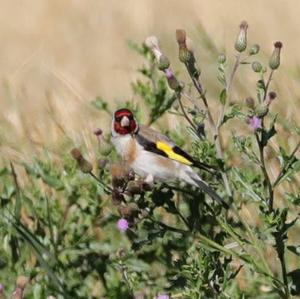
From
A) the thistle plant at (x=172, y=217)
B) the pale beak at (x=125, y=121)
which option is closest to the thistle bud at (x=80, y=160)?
the thistle plant at (x=172, y=217)

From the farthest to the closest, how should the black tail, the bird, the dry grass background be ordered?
the dry grass background < the bird < the black tail

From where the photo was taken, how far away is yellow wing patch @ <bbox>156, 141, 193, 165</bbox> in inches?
141

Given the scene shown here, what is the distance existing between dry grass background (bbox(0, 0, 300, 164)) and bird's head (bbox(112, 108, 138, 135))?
5.64ft

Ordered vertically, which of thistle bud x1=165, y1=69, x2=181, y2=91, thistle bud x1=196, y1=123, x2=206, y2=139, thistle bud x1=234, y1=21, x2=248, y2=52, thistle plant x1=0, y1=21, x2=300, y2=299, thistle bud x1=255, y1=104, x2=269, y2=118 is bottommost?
thistle plant x1=0, y1=21, x2=300, y2=299

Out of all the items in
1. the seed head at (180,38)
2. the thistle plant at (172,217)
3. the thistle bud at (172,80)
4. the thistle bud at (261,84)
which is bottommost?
the thistle plant at (172,217)

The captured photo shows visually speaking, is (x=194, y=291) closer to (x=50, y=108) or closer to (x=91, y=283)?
(x=91, y=283)

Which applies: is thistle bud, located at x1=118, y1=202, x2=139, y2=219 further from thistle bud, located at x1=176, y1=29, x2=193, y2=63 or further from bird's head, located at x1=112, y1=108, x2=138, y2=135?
bird's head, located at x1=112, y1=108, x2=138, y2=135

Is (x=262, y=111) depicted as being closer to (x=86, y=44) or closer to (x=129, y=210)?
(x=129, y=210)

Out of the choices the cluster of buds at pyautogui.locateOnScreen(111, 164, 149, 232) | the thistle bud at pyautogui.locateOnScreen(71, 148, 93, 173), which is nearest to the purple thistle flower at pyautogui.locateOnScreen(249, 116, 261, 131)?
the cluster of buds at pyautogui.locateOnScreen(111, 164, 149, 232)

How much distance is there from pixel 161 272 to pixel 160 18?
4.25 m

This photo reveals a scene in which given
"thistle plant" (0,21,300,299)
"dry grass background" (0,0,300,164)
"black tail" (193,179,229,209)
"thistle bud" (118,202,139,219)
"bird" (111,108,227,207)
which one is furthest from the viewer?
"dry grass background" (0,0,300,164)

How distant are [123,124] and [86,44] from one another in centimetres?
433

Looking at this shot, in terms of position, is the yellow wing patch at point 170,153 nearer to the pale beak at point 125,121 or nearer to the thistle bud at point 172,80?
the pale beak at point 125,121

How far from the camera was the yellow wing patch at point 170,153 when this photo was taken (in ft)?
11.7
